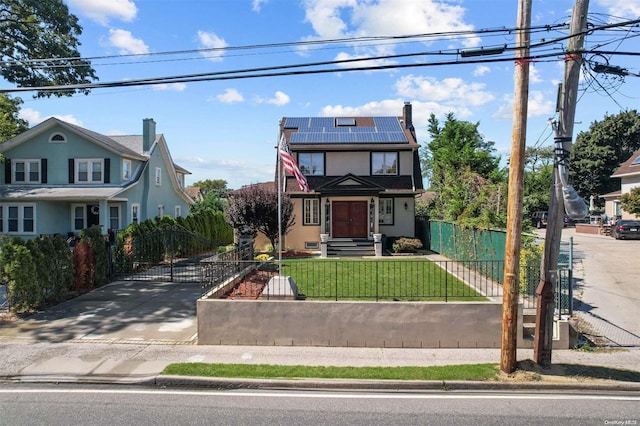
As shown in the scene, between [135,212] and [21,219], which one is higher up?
[135,212]

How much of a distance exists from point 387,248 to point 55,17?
20.0 meters

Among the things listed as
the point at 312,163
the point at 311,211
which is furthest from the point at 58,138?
the point at 311,211

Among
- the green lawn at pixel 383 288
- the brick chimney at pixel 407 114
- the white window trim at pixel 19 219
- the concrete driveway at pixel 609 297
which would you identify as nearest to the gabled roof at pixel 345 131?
the brick chimney at pixel 407 114

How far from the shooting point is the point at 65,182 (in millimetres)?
26766

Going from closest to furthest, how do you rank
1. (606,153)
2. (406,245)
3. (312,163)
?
1. (406,245)
2. (312,163)
3. (606,153)

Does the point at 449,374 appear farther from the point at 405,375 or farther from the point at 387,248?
the point at 387,248

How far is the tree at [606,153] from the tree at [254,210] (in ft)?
149

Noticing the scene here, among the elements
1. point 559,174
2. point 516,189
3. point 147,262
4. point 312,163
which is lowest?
point 147,262

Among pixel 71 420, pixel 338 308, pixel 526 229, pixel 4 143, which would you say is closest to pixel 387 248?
pixel 526 229

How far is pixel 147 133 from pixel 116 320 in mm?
21213

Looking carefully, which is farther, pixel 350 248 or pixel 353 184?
pixel 353 184

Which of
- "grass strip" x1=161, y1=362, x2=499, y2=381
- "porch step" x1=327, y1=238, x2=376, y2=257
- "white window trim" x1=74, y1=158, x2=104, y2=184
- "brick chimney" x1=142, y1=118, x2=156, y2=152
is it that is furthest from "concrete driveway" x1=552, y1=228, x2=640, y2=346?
"brick chimney" x1=142, y1=118, x2=156, y2=152

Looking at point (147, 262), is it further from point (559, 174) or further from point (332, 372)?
point (559, 174)

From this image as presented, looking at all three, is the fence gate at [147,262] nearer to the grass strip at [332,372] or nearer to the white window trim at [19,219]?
the grass strip at [332,372]
